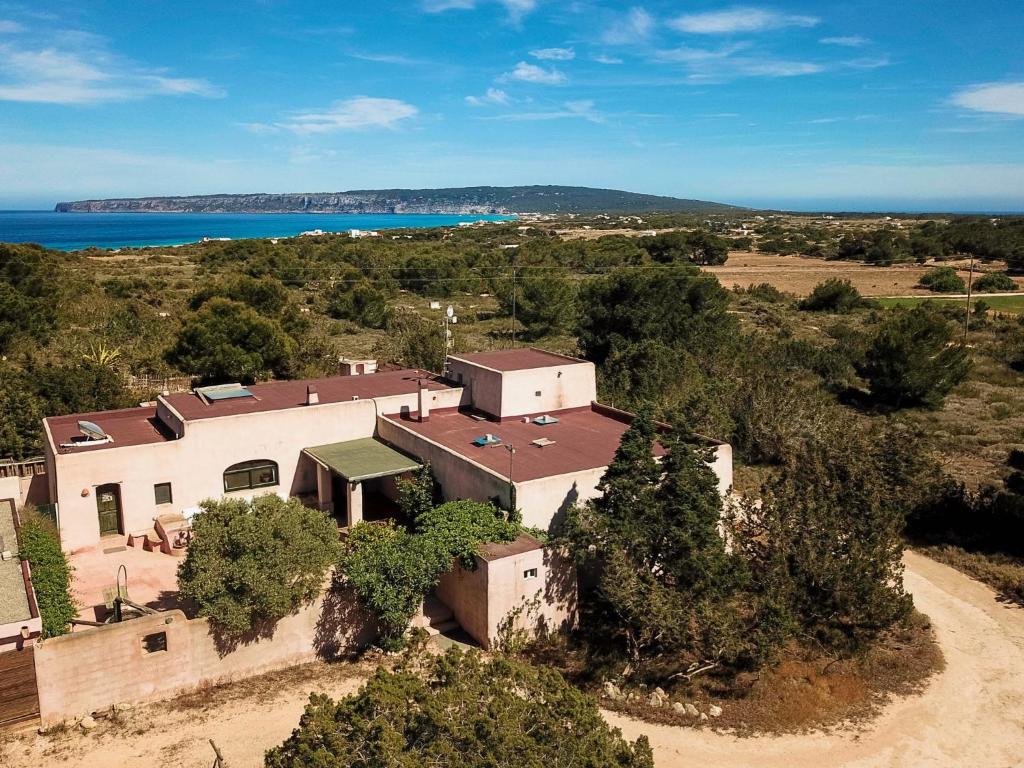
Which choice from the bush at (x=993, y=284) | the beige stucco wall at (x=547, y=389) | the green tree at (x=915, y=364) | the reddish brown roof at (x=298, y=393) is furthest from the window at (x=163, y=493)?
the bush at (x=993, y=284)

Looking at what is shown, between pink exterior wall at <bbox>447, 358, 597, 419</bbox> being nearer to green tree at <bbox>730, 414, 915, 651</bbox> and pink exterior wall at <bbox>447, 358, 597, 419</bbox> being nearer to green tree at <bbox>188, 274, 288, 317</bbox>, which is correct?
green tree at <bbox>730, 414, 915, 651</bbox>

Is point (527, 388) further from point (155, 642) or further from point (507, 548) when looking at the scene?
point (155, 642)

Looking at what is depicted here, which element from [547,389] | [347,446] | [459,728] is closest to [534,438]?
[547,389]

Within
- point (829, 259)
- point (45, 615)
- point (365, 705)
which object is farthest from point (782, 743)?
point (829, 259)

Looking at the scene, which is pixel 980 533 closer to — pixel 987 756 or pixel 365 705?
pixel 987 756

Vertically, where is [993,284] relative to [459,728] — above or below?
above

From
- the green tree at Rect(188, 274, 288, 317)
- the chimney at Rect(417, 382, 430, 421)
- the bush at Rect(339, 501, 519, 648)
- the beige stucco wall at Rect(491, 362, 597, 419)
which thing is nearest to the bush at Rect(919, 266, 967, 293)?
the beige stucco wall at Rect(491, 362, 597, 419)

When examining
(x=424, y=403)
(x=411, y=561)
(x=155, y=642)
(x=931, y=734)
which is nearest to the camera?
(x=931, y=734)
